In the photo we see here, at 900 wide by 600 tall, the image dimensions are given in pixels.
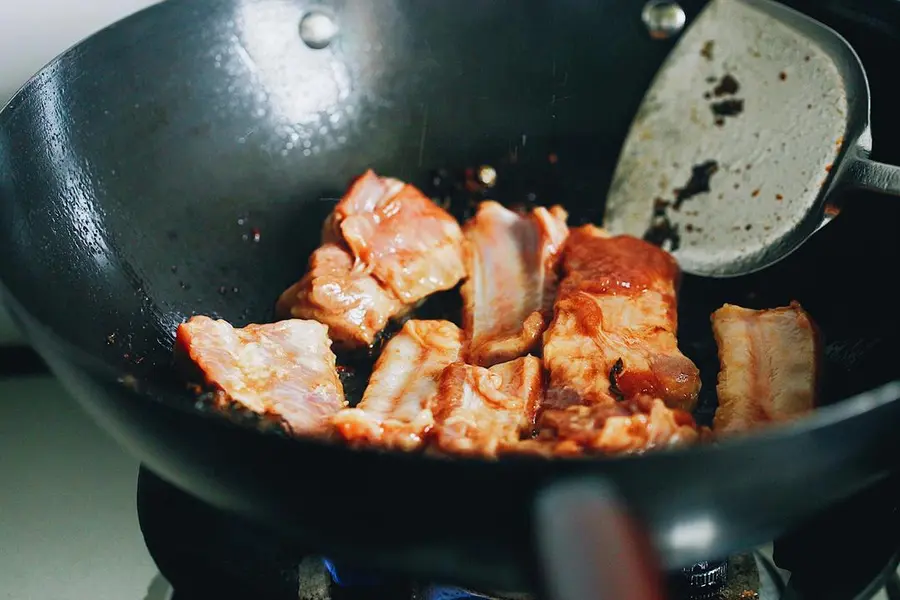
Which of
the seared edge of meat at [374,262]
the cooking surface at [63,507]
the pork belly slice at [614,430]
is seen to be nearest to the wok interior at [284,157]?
the seared edge of meat at [374,262]

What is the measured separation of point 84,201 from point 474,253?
2.35ft

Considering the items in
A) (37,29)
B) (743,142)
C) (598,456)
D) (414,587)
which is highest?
(37,29)

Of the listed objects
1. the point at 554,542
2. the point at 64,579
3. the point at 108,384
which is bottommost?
the point at 64,579

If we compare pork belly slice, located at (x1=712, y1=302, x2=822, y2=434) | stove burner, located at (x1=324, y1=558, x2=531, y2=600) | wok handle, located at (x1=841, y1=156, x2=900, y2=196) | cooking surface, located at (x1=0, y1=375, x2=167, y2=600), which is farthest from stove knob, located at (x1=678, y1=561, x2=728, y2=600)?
cooking surface, located at (x1=0, y1=375, x2=167, y2=600)

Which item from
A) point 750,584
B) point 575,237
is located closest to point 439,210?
point 575,237

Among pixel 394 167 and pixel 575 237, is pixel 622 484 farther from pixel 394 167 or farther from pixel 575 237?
pixel 394 167

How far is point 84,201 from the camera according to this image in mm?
1554

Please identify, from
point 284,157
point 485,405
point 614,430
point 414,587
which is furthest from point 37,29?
point 614,430

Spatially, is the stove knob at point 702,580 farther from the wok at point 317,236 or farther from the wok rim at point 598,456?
the wok rim at point 598,456

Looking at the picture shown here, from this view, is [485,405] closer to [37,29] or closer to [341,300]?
[341,300]

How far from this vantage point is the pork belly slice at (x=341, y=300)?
5.38 feet

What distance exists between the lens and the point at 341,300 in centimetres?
165

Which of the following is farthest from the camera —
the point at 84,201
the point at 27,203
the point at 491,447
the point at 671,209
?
the point at 671,209

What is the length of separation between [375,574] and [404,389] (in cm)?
29
